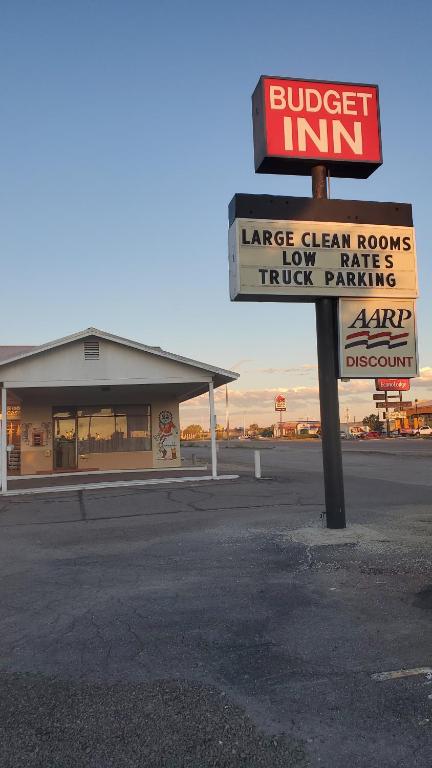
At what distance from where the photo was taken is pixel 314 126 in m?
9.73

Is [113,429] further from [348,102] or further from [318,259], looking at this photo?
[348,102]

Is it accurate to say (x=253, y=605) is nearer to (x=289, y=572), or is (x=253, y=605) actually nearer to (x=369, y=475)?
(x=289, y=572)

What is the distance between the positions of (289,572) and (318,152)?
6.69 meters

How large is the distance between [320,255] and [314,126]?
221 cm

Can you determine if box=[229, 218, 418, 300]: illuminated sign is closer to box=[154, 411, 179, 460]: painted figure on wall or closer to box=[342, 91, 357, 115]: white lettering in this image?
box=[342, 91, 357, 115]: white lettering

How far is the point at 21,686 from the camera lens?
3.82 meters

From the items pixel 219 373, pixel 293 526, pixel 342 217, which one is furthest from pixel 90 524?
pixel 219 373

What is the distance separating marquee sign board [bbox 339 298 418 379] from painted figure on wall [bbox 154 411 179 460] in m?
15.9

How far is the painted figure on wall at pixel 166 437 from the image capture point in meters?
24.6

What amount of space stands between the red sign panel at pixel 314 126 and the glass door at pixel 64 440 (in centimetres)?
1683

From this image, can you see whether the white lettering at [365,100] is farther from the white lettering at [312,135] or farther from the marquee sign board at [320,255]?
the marquee sign board at [320,255]

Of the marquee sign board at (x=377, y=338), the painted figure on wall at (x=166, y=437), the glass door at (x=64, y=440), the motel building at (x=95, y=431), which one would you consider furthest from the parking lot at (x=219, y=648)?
the glass door at (x=64, y=440)

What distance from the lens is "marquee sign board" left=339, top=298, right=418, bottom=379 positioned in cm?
935

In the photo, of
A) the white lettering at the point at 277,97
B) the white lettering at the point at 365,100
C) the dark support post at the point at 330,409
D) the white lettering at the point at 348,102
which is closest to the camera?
the dark support post at the point at 330,409
